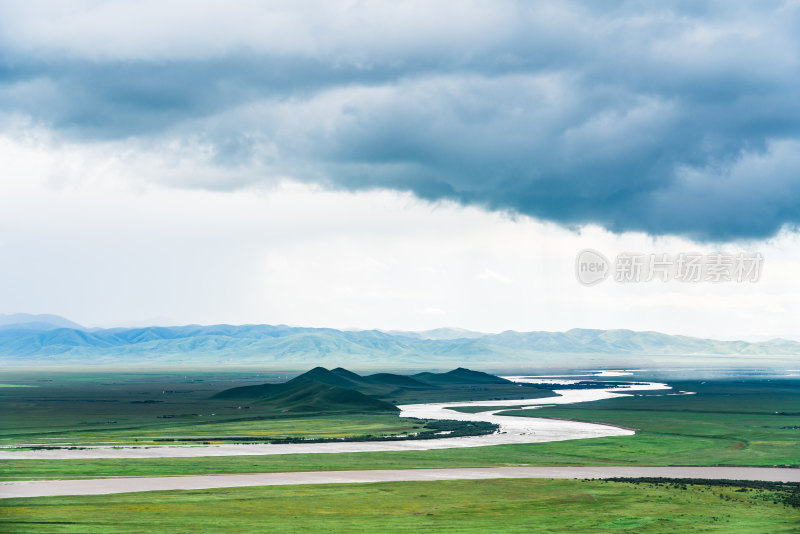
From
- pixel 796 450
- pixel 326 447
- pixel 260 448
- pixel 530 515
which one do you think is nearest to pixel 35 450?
pixel 260 448

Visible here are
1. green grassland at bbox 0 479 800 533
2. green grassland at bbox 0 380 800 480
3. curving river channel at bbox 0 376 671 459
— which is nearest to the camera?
green grassland at bbox 0 479 800 533

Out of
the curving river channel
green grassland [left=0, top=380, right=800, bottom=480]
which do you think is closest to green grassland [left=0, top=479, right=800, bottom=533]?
green grassland [left=0, top=380, right=800, bottom=480]

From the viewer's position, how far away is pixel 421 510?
69.9m

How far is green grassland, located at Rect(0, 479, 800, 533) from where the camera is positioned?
62.7m

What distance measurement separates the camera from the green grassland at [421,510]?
206 ft

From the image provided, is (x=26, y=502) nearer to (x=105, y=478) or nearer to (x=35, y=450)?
(x=105, y=478)

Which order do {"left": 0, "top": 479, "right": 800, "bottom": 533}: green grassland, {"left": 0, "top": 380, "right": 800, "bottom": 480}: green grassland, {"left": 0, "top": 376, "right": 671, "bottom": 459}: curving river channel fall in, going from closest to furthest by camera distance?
{"left": 0, "top": 479, "right": 800, "bottom": 533}: green grassland
{"left": 0, "top": 380, "right": 800, "bottom": 480}: green grassland
{"left": 0, "top": 376, "right": 671, "bottom": 459}: curving river channel

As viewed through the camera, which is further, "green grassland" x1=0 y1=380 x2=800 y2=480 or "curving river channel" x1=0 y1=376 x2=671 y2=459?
"curving river channel" x1=0 y1=376 x2=671 y2=459

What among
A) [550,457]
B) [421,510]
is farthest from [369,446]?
[421,510]

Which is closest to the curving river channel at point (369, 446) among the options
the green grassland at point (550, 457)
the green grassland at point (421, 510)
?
the green grassland at point (550, 457)

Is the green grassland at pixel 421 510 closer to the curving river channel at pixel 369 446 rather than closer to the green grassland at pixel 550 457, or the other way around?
the green grassland at pixel 550 457

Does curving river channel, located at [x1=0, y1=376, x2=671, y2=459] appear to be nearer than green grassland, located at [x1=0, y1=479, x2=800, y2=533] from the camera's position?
No

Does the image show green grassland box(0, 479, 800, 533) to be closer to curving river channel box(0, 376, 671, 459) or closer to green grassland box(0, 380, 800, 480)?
green grassland box(0, 380, 800, 480)

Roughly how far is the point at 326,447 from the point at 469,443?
21029mm
